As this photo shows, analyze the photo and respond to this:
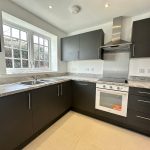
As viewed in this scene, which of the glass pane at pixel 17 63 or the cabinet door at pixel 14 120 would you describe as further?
the glass pane at pixel 17 63

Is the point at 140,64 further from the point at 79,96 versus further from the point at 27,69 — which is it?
the point at 27,69

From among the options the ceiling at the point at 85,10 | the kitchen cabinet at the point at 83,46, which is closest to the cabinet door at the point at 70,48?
the kitchen cabinet at the point at 83,46

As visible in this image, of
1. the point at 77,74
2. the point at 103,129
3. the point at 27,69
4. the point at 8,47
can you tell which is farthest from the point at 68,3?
the point at 103,129

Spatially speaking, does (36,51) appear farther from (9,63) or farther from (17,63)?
(9,63)

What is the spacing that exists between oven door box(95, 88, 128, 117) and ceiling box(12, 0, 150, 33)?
5.37 ft

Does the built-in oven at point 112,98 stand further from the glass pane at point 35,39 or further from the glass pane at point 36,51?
the glass pane at point 35,39

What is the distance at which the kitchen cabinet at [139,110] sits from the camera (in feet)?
5.53

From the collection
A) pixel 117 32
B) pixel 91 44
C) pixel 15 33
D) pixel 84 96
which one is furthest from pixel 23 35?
pixel 117 32

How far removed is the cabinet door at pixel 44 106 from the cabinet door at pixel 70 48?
122cm

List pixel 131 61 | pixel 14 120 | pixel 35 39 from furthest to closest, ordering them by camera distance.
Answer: pixel 35 39, pixel 131 61, pixel 14 120

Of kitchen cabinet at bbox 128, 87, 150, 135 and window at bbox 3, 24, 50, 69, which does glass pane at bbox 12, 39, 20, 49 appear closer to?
window at bbox 3, 24, 50, 69

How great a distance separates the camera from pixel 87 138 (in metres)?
1.70

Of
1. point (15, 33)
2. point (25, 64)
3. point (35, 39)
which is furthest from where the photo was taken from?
point (35, 39)

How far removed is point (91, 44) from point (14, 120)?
2207 mm
